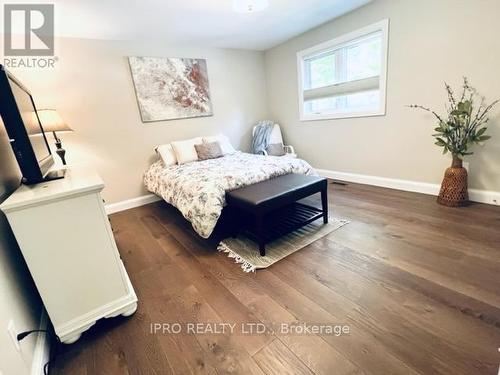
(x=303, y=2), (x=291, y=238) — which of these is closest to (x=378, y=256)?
(x=291, y=238)

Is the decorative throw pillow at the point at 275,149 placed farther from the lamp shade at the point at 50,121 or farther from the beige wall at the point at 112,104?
the lamp shade at the point at 50,121

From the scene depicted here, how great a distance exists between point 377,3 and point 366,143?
5.29ft

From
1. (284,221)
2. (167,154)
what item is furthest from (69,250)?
(167,154)

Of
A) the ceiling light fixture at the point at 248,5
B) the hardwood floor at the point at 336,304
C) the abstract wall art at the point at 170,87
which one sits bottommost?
the hardwood floor at the point at 336,304

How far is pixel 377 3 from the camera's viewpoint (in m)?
2.78

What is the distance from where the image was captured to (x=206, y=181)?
7.47ft

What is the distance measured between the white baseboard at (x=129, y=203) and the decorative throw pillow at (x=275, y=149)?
6.58 feet

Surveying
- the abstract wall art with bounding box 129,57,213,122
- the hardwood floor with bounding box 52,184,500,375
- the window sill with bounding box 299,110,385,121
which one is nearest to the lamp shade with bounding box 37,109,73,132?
the abstract wall art with bounding box 129,57,213,122

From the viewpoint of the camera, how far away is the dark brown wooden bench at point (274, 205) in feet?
6.32

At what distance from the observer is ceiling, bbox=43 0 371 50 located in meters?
2.34

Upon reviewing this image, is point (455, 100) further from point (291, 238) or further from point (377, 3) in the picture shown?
point (291, 238)

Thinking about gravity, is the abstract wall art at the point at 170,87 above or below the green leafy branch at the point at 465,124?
above

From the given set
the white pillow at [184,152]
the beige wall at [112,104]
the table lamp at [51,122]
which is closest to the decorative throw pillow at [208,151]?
the white pillow at [184,152]

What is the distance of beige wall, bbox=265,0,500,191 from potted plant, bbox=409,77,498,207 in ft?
0.25
